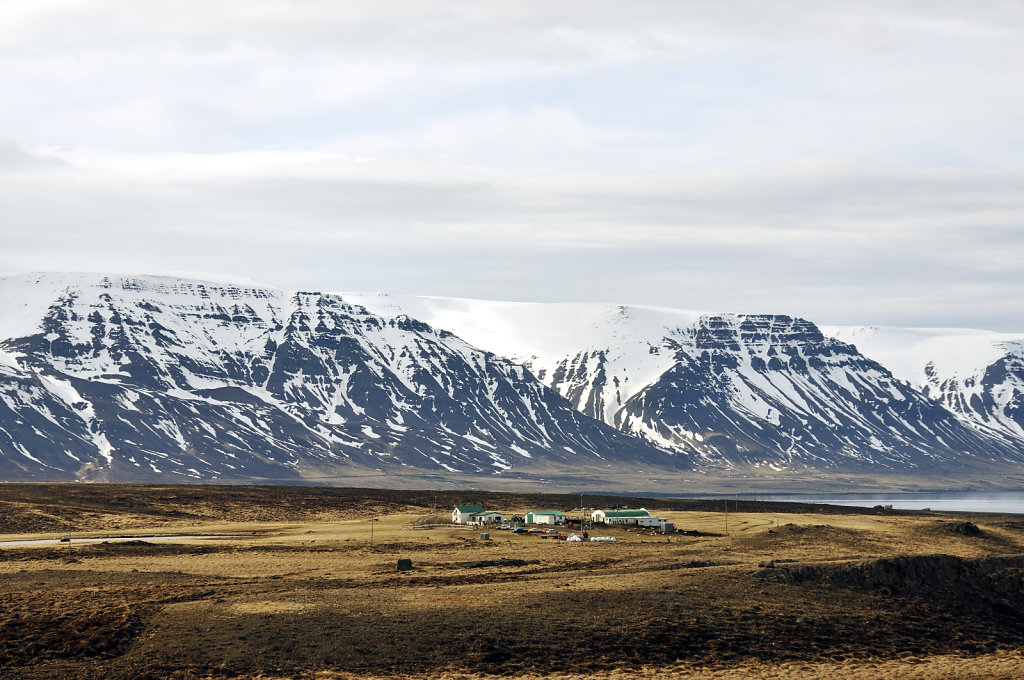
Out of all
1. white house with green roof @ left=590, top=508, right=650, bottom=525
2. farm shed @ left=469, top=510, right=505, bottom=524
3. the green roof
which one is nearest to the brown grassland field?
white house with green roof @ left=590, top=508, right=650, bottom=525

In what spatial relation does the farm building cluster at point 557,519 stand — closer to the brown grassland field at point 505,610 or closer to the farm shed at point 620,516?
the farm shed at point 620,516

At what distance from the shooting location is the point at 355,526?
138 metres

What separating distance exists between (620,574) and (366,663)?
26701 mm

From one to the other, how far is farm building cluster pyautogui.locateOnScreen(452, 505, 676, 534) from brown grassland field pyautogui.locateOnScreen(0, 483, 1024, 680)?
24123mm

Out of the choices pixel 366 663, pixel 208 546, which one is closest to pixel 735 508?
pixel 208 546

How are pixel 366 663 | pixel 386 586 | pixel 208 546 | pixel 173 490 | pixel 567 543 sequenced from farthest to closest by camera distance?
1. pixel 173 490
2. pixel 567 543
3. pixel 208 546
4. pixel 386 586
5. pixel 366 663

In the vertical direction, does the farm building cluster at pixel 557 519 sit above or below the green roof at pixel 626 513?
below

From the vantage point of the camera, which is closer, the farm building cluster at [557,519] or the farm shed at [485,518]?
the farm building cluster at [557,519]

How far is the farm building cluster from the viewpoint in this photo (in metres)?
138

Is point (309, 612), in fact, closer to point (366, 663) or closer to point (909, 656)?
point (366, 663)

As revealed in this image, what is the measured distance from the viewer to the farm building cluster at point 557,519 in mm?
137750

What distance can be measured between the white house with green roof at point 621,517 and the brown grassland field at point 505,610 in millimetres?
25510

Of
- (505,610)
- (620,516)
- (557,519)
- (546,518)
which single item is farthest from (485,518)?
(505,610)

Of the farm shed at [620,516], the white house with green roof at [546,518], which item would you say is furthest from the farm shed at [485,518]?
the farm shed at [620,516]
